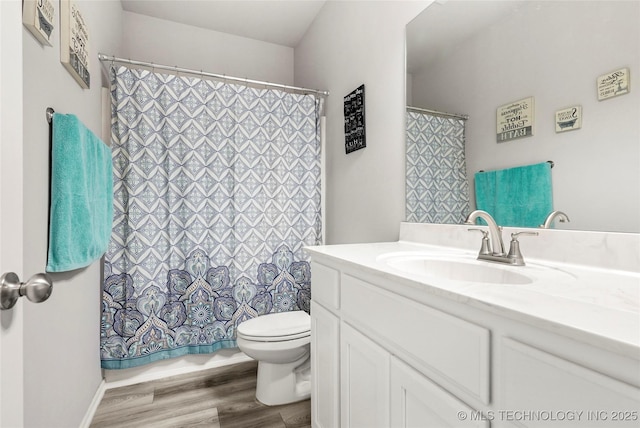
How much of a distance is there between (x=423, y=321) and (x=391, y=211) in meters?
0.97

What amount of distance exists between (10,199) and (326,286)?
0.95 meters

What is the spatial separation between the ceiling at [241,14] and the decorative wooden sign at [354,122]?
91cm

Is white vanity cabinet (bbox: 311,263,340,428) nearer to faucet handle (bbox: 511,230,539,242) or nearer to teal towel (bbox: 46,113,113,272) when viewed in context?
faucet handle (bbox: 511,230,539,242)

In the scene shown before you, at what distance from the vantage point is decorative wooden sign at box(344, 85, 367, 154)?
6.18ft

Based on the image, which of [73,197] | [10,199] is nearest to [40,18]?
[73,197]

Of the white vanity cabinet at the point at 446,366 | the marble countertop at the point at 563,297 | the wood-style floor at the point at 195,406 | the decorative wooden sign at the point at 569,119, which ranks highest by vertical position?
the decorative wooden sign at the point at 569,119

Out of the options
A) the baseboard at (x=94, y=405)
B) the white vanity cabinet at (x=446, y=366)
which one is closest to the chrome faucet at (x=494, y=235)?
the white vanity cabinet at (x=446, y=366)

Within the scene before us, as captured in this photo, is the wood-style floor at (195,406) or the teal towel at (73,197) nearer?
the teal towel at (73,197)

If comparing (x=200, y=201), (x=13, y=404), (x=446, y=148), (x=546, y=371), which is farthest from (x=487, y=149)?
(x=200, y=201)

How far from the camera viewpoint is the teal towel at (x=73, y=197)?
3.74 ft

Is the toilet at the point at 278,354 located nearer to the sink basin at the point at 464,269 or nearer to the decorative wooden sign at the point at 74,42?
the sink basin at the point at 464,269

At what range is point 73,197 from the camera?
47.7 inches

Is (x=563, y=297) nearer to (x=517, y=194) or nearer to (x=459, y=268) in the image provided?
(x=459, y=268)

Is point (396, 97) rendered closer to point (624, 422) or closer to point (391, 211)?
point (391, 211)
